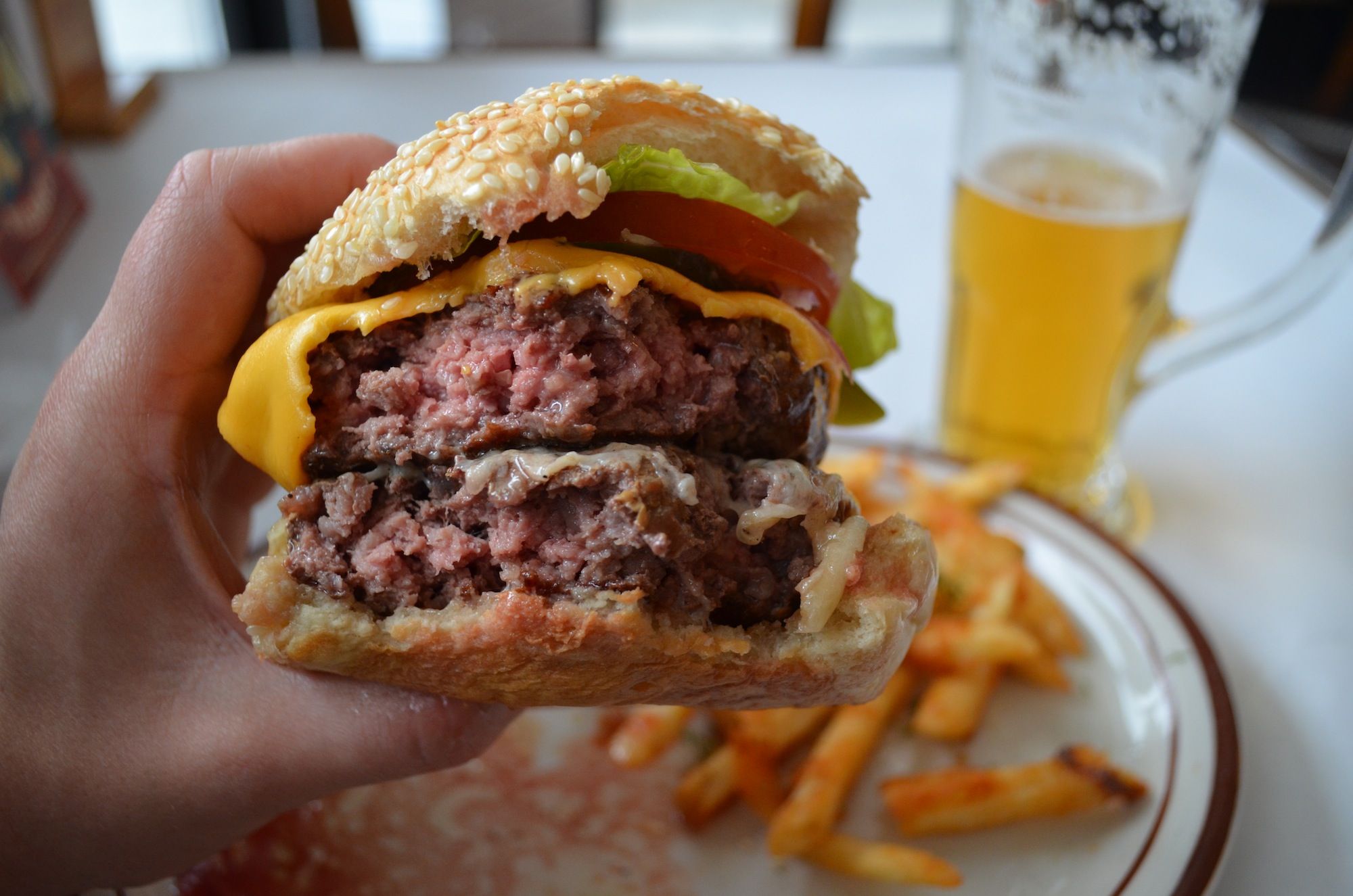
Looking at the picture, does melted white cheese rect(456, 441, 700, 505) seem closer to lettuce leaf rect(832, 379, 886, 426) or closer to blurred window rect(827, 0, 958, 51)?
lettuce leaf rect(832, 379, 886, 426)

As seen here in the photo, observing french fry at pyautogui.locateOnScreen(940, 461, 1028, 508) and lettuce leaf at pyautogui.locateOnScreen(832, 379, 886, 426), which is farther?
french fry at pyautogui.locateOnScreen(940, 461, 1028, 508)

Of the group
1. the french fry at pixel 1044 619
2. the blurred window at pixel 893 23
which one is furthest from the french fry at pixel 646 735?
the blurred window at pixel 893 23

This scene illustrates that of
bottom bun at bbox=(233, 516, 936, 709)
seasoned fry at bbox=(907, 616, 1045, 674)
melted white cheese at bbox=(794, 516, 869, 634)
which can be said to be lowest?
seasoned fry at bbox=(907, 616, 1045, 674)

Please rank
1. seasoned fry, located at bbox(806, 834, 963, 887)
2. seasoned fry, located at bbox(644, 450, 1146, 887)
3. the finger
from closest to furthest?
1. the finger
2. seasoned fry, located at bbox(806, 834, 963, 887)
3. seasoned fry, located at bbox(644, 450, 1146, 887)

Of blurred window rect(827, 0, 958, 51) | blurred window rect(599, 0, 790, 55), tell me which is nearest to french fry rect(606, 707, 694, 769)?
blurred window rect(599, 0, 790, 55)

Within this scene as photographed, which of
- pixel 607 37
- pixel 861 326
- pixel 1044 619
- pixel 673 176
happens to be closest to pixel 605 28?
pixel 607 37

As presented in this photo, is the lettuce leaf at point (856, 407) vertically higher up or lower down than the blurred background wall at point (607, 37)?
higher up

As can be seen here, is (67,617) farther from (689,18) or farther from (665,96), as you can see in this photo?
(689,18)

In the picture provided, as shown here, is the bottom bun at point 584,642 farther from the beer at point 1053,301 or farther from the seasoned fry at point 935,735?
the beer at point 1053,301
